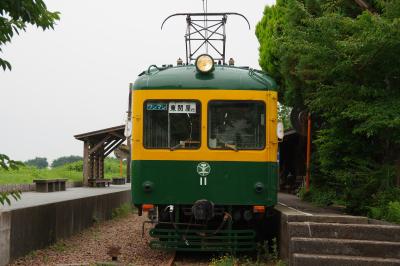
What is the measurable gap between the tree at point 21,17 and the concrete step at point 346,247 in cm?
369

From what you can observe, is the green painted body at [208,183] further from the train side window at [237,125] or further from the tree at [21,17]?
the tree at [21,17]

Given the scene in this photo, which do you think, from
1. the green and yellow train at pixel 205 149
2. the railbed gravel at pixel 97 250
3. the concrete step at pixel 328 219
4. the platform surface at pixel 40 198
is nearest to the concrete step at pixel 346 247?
the concrete step at pixel 328 219

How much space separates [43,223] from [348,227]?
4.58 metres

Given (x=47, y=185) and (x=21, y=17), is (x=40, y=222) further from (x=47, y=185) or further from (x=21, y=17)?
(x=47, y=185)

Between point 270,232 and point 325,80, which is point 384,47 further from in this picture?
point 270,232

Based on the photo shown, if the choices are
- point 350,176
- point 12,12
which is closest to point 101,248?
point 350,176

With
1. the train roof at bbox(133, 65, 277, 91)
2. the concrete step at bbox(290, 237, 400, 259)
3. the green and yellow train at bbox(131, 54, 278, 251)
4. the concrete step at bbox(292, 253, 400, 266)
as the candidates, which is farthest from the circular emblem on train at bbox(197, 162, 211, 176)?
the concrete step at bbox(292, 253, 400, 266)

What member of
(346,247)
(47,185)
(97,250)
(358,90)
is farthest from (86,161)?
(346,247)

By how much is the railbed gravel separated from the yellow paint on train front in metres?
1.49

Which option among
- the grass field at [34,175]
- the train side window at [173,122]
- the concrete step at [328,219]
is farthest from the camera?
the grass field at [34,175]

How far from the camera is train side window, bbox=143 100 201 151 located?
8125 millimetres

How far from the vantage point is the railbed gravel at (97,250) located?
26.3ft

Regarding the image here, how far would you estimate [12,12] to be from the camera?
4301 mm

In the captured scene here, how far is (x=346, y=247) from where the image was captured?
6598 mm
